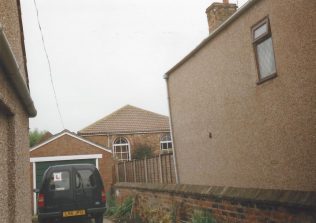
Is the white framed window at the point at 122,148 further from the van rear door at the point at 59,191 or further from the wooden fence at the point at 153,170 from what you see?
the van rear door at the point at 59,191

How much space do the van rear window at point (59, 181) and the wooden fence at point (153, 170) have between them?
299 centimetres

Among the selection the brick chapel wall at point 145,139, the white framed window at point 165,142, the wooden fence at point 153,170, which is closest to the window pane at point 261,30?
the wooden fence at point 153,170

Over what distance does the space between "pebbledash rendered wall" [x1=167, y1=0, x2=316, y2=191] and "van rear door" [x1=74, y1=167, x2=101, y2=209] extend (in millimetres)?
2596

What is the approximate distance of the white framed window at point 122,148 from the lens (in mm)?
28359

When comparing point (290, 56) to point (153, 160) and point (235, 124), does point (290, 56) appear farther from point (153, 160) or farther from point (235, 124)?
point (153, 160)

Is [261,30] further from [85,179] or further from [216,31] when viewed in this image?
[85,179]

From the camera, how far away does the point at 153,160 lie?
39.1ft

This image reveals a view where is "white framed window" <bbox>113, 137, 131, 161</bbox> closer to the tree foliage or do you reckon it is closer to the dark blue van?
the dark blue van

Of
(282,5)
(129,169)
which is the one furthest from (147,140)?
(282,5)

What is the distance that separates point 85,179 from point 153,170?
2589mm

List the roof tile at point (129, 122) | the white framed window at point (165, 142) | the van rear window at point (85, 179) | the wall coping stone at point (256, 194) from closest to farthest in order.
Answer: the wall coping stone at point (256, 194) → the van rear window at point (85, 179) → the roof tile at point (129, 122) → the white framed window at point (165, 142)

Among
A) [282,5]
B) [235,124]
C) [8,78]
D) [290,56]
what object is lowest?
[235,124]

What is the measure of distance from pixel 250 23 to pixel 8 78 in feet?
15.4

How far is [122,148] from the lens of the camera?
2856 centimetres
